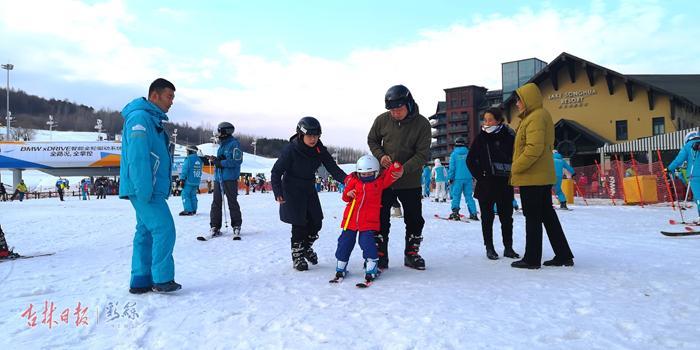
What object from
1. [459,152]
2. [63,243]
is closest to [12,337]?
[63,243]

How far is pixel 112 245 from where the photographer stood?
6.99 m

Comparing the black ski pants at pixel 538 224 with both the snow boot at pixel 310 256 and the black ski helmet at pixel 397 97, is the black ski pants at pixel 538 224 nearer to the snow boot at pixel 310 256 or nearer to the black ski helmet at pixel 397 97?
the black ski helmet at pixel 397 97

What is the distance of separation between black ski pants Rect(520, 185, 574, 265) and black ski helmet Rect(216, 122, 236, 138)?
5.08 m

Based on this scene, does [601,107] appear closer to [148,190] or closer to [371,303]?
[371,303]

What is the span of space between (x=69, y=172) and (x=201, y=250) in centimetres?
5254

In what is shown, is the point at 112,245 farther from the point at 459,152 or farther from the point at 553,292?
the point at 459,152

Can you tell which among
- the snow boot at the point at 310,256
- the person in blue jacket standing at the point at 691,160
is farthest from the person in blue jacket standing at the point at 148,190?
the person in blue jacket standing at the point at 691,160

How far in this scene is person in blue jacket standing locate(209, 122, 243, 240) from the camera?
25.7ft

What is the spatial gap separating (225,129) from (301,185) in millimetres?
3460

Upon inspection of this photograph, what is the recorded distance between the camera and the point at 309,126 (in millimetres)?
4797

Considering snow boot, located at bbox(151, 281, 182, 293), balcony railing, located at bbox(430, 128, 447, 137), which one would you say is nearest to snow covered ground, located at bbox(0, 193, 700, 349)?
snow boot, located at bbox(151, 281, 182, 293)

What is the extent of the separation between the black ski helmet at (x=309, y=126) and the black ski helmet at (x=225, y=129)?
3.38 m

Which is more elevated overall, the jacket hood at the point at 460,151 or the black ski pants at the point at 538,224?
the jacket hood at the point at 460,151

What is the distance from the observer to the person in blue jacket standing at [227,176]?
784 centimetres
